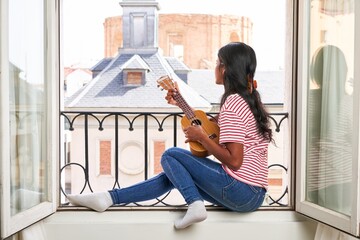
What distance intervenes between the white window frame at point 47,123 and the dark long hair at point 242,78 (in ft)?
2.57

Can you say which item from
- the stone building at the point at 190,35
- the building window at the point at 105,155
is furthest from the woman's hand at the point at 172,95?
the stone building at the point at 190,35

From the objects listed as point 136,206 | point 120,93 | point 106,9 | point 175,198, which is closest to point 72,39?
point 120,93

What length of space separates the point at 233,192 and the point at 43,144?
903mm

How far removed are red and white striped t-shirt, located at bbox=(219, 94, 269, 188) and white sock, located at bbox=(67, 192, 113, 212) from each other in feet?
1.94

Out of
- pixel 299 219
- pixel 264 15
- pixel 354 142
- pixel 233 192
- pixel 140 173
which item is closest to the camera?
pixel 354 142

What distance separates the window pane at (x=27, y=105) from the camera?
2.22 metres

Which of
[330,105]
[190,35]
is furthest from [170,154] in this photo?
[190,35]

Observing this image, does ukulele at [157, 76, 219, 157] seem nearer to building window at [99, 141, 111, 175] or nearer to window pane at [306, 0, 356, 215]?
window pane at [306, 0, 356, 215]

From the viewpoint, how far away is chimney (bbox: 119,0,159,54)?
31.6 meters

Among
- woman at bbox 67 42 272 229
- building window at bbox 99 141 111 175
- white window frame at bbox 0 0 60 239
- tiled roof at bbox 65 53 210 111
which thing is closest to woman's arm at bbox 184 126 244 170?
woman at bbox 67 42 272 229

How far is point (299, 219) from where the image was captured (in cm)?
262

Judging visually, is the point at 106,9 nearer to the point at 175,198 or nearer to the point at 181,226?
the point at 175,198

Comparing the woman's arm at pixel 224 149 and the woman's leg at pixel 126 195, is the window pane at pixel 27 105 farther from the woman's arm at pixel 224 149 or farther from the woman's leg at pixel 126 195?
the woman's arm at pixel 224 149

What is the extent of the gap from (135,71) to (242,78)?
2845 cm
